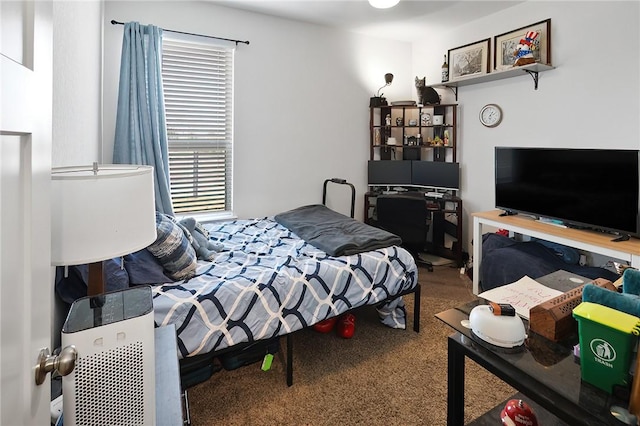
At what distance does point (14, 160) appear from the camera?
1.76 ft

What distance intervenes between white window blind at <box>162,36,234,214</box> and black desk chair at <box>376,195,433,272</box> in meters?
1.59

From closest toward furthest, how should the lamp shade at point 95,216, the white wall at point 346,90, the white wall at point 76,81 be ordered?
the lamp shade at point 95,216 < the white wall at point 76,81 < the white wall at point 346,90

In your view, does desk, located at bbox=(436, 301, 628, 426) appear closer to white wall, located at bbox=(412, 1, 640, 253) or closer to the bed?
the bed

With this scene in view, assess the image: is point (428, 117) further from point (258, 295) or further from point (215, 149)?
point (258, 295)

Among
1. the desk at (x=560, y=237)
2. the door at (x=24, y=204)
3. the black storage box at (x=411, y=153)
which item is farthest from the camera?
the black storage box at (x=411, y=153)

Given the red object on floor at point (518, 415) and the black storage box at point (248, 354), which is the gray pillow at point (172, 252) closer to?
the black storage box at point (248, 354)

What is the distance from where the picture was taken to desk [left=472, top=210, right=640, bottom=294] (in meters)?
2.18

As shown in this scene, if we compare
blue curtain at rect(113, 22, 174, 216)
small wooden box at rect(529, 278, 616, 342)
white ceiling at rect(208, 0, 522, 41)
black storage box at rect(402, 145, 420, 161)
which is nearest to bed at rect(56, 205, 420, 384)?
blue curtain at rect(113, 22, 174, 216)

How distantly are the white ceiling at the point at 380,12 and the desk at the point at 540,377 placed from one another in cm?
306

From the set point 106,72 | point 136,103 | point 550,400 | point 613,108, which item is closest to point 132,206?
point 550,400

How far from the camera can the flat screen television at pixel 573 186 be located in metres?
2.33

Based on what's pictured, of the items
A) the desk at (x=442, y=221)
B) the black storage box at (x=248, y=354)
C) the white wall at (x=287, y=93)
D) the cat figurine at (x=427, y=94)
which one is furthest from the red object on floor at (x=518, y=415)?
the cat figurine at (x=427, y=94)

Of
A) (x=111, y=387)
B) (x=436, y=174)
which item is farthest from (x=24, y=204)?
(x=436, y=174)

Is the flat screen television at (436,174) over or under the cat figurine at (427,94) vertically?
under
